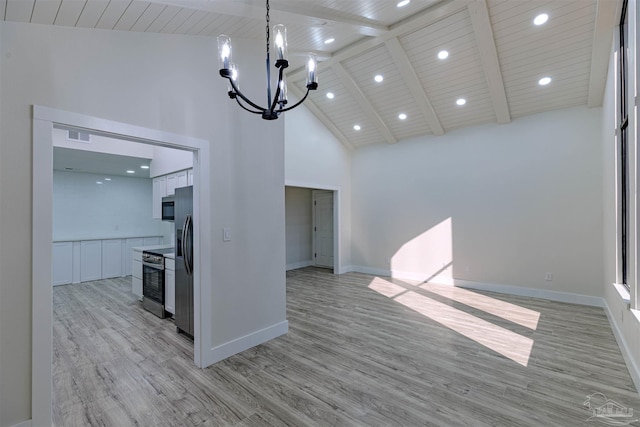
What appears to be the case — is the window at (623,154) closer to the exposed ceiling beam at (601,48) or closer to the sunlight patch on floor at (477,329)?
the exposed ceiling beam at (601,48)

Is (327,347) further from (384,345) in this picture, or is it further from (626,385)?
(626,385)

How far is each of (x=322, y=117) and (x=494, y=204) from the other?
406cm

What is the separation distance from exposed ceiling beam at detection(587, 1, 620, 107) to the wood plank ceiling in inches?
0.5

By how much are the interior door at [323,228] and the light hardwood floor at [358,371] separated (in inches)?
147

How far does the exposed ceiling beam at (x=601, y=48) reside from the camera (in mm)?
3209

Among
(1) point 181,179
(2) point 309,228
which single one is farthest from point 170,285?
(2) point 309,228

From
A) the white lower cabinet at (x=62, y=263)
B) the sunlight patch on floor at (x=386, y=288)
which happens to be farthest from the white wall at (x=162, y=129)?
the white lower cabinet at (x=62, y=263)

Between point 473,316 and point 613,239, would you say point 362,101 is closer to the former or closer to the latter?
point 473,316

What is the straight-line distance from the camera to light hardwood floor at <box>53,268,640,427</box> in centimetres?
212

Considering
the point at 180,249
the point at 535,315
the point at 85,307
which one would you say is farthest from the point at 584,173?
the point at 85,307

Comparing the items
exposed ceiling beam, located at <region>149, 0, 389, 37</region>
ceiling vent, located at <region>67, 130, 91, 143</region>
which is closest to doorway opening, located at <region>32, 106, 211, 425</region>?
exposed ceiling beam, located at <region>149, 0, 389, 37</region>

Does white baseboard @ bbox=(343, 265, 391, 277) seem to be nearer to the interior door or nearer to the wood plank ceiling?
the interior door

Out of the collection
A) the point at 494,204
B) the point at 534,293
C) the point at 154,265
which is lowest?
the point at 534,293

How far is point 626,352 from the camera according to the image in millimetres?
Answer: 2822
